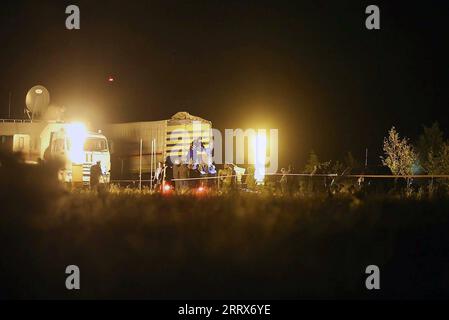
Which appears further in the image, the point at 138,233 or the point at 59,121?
the point at 59,121

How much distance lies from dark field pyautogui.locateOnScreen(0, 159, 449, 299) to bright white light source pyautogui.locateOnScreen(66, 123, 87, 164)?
1469 centimetres

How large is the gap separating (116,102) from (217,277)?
35.6m

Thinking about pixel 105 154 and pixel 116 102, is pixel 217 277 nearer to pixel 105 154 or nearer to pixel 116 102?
pixel 105 154

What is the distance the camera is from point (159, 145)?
32062 millimetres

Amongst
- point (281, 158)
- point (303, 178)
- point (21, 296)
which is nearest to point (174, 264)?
point (21, 296)

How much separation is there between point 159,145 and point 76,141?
578 centimetres

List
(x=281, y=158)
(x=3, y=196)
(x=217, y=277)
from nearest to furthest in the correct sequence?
(x=217, y=277) < (x=3, y=196) < (x=281, y=158)

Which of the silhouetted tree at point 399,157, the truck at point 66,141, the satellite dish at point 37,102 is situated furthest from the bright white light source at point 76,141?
the silhouetted tree at point 399,157

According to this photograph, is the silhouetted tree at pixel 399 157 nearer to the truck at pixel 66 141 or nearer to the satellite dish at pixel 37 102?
the truck at pixel 66 141

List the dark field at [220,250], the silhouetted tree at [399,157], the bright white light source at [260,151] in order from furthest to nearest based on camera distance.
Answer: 1. the silhouetted tree at [399,157]
2. the bright white light source at [260,151]
3. the dark field at [220,250]

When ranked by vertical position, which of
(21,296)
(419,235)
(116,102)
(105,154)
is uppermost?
(116,102)

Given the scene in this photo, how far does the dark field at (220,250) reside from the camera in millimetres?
9523

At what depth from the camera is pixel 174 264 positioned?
973 cm

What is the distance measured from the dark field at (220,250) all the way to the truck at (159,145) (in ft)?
64.2
